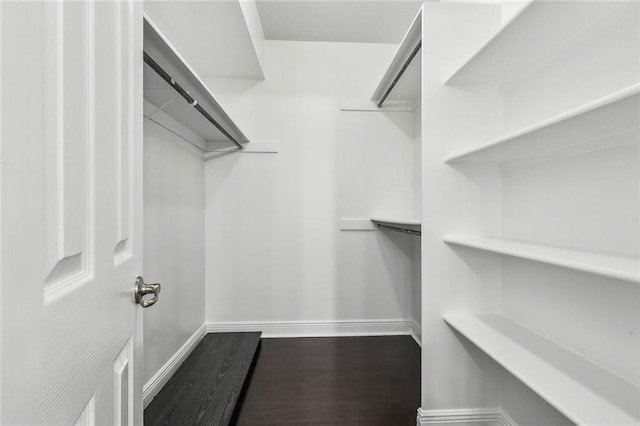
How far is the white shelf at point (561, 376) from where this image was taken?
2.63ft

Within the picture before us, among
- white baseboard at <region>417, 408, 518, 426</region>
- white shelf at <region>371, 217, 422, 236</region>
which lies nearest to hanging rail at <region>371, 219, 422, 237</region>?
white shelf at <region>371, 217, 422, 236</region>

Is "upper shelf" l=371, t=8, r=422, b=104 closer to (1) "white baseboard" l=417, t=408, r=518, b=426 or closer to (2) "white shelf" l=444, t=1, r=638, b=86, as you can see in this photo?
(2) "white shelf" l=444, t=1, r=638, b=86

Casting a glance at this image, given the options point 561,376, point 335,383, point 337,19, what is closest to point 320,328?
point 335,383

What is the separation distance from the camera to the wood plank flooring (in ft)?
4.68

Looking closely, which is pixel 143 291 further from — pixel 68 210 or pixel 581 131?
pixel 581 131

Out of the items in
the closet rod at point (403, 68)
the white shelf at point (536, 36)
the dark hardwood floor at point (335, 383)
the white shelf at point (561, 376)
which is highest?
the closet rod at point (403, 68)

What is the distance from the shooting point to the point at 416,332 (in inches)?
96.1

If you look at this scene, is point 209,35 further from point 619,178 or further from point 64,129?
point 619,178

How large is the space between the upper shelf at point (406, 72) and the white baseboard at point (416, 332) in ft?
5.93

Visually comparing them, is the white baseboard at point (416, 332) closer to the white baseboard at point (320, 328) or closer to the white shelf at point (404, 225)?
the white baseboard at point (320, 328)

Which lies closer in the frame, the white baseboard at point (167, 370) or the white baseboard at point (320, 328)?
the white baseboard at point (167, 370)

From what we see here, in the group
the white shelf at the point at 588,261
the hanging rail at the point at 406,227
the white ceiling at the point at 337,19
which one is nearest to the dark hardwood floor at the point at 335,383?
the hanging rail at the point at 406,227

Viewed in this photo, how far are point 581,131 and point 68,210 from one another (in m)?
1.23

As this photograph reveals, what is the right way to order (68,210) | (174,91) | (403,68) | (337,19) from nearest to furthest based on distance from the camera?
(68,210), (174,91), (403,68), (337,19)
